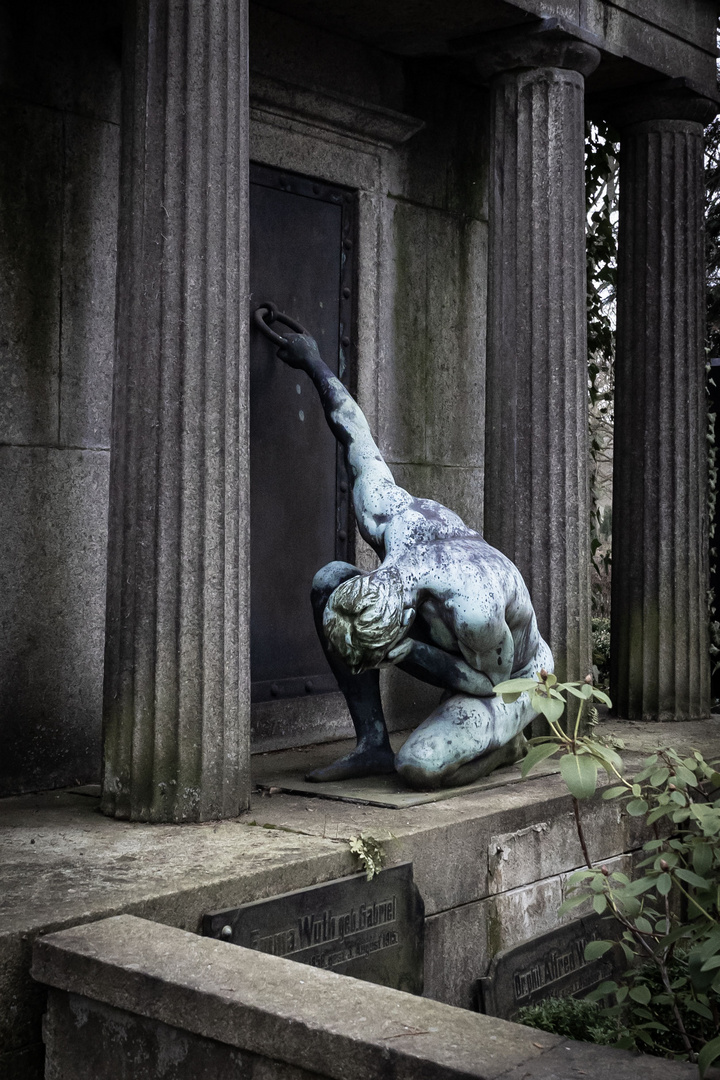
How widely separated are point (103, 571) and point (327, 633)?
1.38m

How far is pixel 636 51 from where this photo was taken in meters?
7.11

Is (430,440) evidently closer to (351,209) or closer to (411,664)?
(351,209)

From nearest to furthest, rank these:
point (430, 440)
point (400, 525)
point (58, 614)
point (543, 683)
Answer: point (543, 683) → point (400, 525) → point (58, 614) → point (430, 440)

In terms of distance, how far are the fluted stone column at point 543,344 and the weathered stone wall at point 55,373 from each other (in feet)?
6.83

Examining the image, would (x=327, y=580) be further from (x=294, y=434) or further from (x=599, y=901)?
(x=599, y=901)

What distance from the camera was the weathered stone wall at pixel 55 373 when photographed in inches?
207

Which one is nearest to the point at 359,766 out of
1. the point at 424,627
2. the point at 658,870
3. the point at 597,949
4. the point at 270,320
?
the point at 424,627

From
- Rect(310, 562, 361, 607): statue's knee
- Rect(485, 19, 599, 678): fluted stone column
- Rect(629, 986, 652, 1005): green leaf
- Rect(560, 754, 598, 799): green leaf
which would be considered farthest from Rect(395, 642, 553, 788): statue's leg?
Rect(560, 754, 598, 799): green leaf

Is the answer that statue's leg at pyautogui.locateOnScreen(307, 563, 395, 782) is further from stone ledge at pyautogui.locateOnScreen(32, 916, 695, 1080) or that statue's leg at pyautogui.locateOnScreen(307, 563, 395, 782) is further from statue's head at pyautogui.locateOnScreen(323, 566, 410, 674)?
stone ledge at pyautogui.locateOnScreen(32, 916, 695, 1080)

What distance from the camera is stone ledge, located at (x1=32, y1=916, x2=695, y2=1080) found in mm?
2422

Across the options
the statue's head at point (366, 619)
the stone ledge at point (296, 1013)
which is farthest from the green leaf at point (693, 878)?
the statue's head at point (366, 619)

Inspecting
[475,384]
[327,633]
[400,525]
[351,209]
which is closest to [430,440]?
[475,384]

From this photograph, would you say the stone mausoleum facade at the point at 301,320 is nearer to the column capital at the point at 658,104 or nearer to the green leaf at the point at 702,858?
the column capital at the point at 658,104

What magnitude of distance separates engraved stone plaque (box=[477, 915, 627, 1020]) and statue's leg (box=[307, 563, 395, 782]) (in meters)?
1.03
